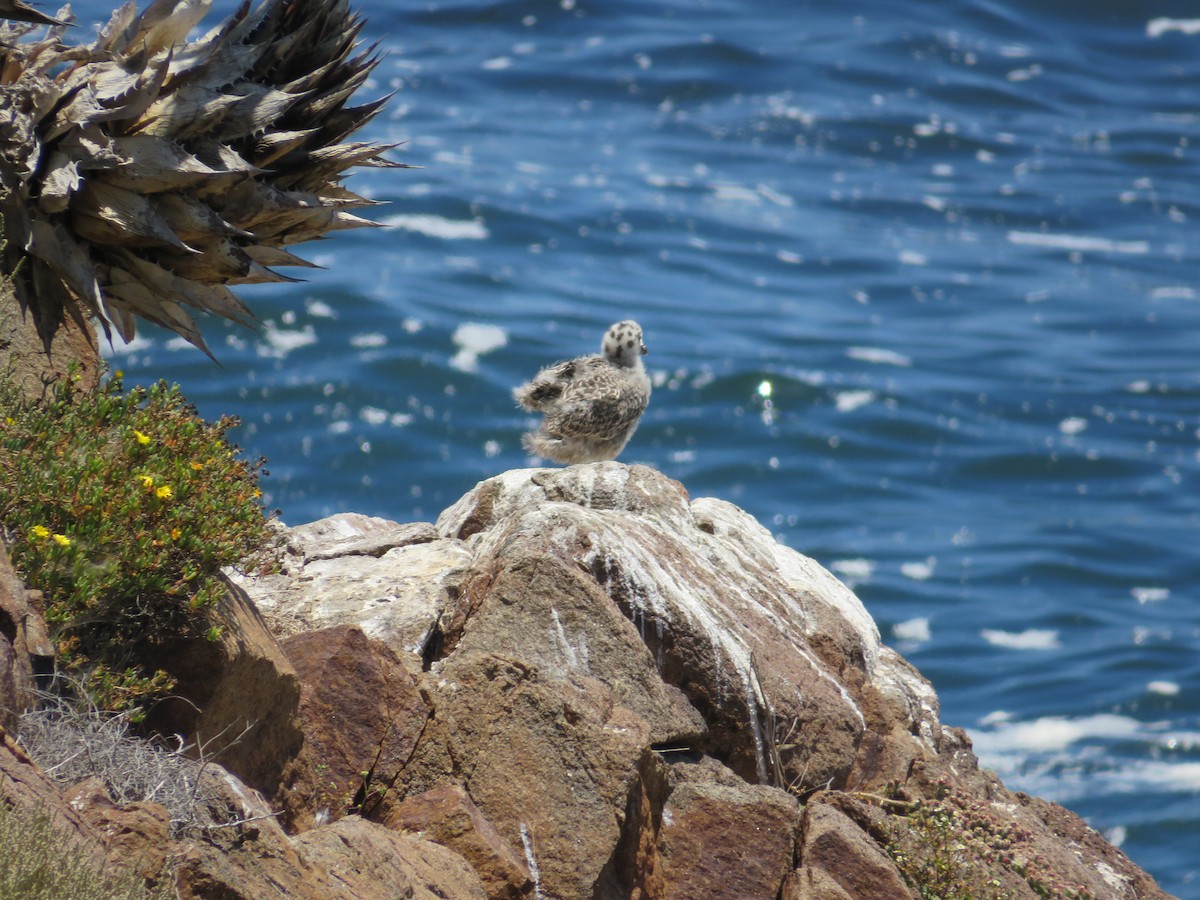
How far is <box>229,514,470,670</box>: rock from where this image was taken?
8.45 metres

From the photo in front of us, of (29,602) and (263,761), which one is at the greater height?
(29,602)

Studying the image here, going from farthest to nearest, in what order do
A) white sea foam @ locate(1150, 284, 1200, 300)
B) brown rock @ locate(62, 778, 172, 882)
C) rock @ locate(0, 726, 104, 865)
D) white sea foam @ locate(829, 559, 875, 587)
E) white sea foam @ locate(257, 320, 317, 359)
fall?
1. white sea foam @ locate(1150, 284, 1200, 300)
2. white sea foam @ locate(257, 320, 317, 359)
3. white sea foam @ locate(829, 559, 875, 587)
4. brown rock @ locate(62, 778, 172, 882)
5. rock @ locate(0, 726, 104, 865)

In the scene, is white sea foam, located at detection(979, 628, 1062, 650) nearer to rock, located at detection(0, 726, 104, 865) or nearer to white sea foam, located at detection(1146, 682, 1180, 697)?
white sea foam, located at detection(1146, 682, 1180, 697)

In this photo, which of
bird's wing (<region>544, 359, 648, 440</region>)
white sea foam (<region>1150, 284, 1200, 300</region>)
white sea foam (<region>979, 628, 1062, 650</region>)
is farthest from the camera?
white sea foam (<region>1150, 284, 1200, 300</region>)

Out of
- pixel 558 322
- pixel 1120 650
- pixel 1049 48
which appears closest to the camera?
pixel 1120 650

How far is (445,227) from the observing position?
37.7m

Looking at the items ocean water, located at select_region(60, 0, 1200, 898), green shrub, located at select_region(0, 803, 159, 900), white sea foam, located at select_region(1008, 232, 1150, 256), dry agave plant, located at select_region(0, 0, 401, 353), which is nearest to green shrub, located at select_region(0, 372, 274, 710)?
dry agave plant, located at select_region(0, 0, 401, 353)

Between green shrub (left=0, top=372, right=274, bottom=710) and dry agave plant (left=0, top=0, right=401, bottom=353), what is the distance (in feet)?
2.00

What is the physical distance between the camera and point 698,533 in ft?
32.8

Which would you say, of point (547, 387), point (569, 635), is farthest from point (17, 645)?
point (547, 387)

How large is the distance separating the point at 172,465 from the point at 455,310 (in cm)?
2723

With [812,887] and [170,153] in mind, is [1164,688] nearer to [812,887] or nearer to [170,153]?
[812,887]

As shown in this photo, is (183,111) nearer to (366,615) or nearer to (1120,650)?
(366,615)

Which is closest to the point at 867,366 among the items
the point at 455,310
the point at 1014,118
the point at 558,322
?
the point at 558,322
